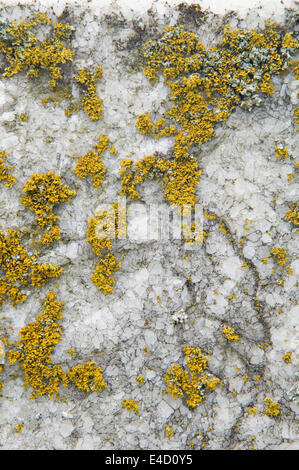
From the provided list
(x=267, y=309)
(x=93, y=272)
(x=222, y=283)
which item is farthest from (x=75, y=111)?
(x=267, y=309)

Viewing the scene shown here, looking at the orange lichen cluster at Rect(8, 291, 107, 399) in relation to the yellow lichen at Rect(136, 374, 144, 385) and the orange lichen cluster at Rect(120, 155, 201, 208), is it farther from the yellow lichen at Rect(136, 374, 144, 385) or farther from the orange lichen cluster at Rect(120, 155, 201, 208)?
the orange lichen cluster at Rect(120, 155, 201, 208)

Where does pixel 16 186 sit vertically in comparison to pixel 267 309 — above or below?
above

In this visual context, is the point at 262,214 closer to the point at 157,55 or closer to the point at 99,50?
the point at 157,55

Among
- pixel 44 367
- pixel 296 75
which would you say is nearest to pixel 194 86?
pixel 296 75

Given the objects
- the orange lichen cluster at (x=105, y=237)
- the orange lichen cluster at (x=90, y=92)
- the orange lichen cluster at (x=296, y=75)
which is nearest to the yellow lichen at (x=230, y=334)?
the orange lichen cluster at (x=105, y=237)

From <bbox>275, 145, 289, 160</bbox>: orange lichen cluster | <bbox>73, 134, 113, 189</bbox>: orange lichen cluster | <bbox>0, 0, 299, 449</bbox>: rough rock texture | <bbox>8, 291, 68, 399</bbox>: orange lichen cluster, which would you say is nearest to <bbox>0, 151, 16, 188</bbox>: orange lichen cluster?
<bbox>0, 0, 299, 449</bbox>: rough rock texture
